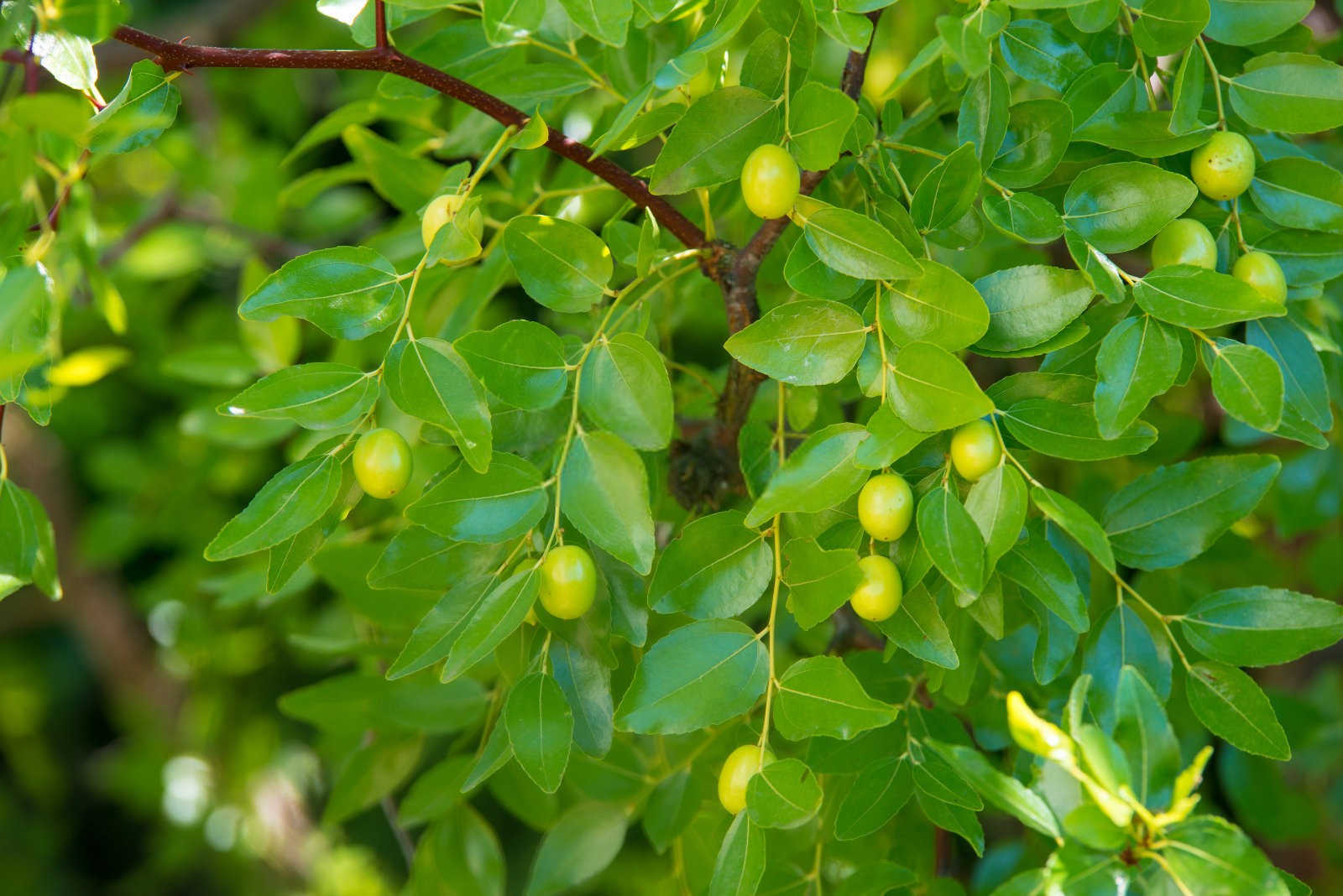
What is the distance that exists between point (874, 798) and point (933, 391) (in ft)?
0.76

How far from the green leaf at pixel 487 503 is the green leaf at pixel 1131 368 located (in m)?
0.26

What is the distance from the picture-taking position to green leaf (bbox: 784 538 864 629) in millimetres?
550

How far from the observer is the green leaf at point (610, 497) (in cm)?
55

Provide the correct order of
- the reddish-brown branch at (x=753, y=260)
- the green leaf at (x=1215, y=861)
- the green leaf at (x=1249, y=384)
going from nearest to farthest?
the green leaf at (x=1215, y=861) → the green leaf at (x=1249, y=384) → the reddish-brown branch at (x=753, y=260)

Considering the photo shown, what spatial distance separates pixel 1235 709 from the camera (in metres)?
0.60

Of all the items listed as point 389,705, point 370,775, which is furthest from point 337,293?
point 370,775

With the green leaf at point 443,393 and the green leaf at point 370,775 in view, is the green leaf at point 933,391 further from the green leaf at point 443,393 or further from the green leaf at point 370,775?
the green leaf at point 370,775

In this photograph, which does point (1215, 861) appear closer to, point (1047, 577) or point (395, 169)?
point (1047, 577)

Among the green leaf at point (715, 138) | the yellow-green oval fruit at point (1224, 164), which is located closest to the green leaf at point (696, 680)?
the green leaf at point (715, 138)

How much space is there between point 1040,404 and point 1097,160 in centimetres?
15

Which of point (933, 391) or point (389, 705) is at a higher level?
point (933, 391)

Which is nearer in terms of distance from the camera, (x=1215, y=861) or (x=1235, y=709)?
(x=1215, y=861)

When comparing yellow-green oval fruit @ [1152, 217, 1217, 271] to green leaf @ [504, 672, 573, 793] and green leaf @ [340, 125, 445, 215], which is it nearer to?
green leaf @ [504, 672, 573, 793]

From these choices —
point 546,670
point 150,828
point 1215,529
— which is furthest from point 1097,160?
point 150,828
